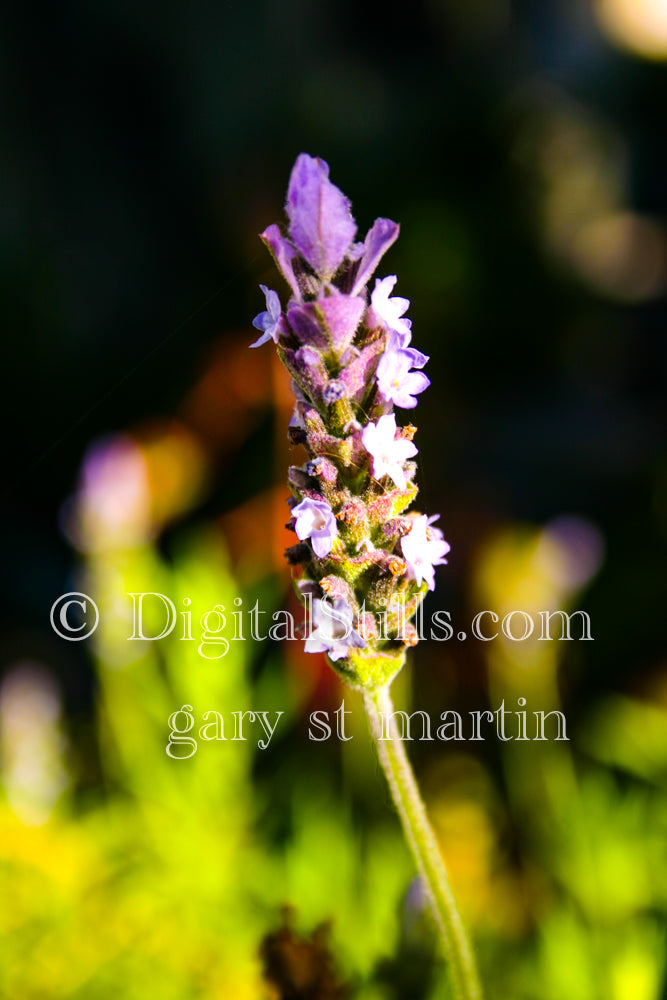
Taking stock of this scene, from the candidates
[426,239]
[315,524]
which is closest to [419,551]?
[315,524]

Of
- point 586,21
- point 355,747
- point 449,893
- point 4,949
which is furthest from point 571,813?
point 586,21

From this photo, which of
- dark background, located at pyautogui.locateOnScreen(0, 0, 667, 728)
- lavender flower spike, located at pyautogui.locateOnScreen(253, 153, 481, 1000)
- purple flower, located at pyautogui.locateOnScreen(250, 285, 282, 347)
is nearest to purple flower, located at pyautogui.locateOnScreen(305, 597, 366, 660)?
lavender flower spike, located at pyautogui.locateOnScreen(253, 153, 481, 1000)

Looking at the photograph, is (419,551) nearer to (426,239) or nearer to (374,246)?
(374,246)

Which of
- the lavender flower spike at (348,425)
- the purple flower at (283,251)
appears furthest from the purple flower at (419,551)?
the purple flower at (283,251)

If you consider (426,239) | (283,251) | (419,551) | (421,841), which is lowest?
(421,841)

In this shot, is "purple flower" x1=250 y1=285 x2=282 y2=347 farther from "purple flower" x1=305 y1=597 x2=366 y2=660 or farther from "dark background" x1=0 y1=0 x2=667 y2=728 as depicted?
"dark background" x1=0 y1=0 x2=667 y2=728

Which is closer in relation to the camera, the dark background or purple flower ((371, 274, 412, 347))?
purple flower ((371, 274, 412, 347))
